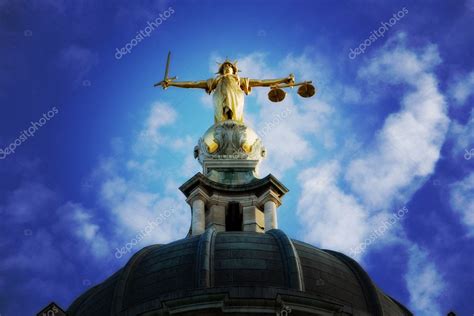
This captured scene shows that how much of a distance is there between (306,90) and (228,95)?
5177mm

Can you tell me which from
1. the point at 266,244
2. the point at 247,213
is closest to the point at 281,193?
the point at 247,213

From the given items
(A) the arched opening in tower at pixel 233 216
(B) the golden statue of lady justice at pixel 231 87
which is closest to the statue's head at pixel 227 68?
(B) the golden statue of lady justice at pixel 231 87

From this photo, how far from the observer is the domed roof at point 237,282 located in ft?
135

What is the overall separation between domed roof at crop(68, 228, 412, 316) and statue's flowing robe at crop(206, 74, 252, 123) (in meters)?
17.3

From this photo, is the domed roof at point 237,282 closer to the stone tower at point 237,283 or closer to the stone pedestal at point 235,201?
the stone tower at point 237,283

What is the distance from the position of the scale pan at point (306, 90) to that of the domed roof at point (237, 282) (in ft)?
52.6

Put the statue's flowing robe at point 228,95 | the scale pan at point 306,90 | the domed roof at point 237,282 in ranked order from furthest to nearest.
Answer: the statue's flowing robe at point 228,95
the scale pan at point 306,90
the domed roof at point 237,282

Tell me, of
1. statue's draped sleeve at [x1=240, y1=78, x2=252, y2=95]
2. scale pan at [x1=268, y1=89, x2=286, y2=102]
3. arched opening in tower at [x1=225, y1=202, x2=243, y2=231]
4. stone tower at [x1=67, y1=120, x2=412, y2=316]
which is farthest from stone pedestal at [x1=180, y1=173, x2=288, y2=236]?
stone tower at [x1=67, y1=120, x2=412, y2=316]

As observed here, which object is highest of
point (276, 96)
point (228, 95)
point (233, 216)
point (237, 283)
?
point (228, 95)

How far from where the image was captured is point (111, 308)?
143 ft

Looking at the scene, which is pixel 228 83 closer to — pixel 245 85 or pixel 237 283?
pixel 245 85

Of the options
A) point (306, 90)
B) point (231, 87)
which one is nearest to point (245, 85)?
point (231, 87)

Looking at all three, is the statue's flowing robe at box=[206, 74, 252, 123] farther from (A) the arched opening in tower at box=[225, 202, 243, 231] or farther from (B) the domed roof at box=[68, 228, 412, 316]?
(B) the domed roof at box=[68, 228, 412, 316]

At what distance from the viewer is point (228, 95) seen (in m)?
64.5
